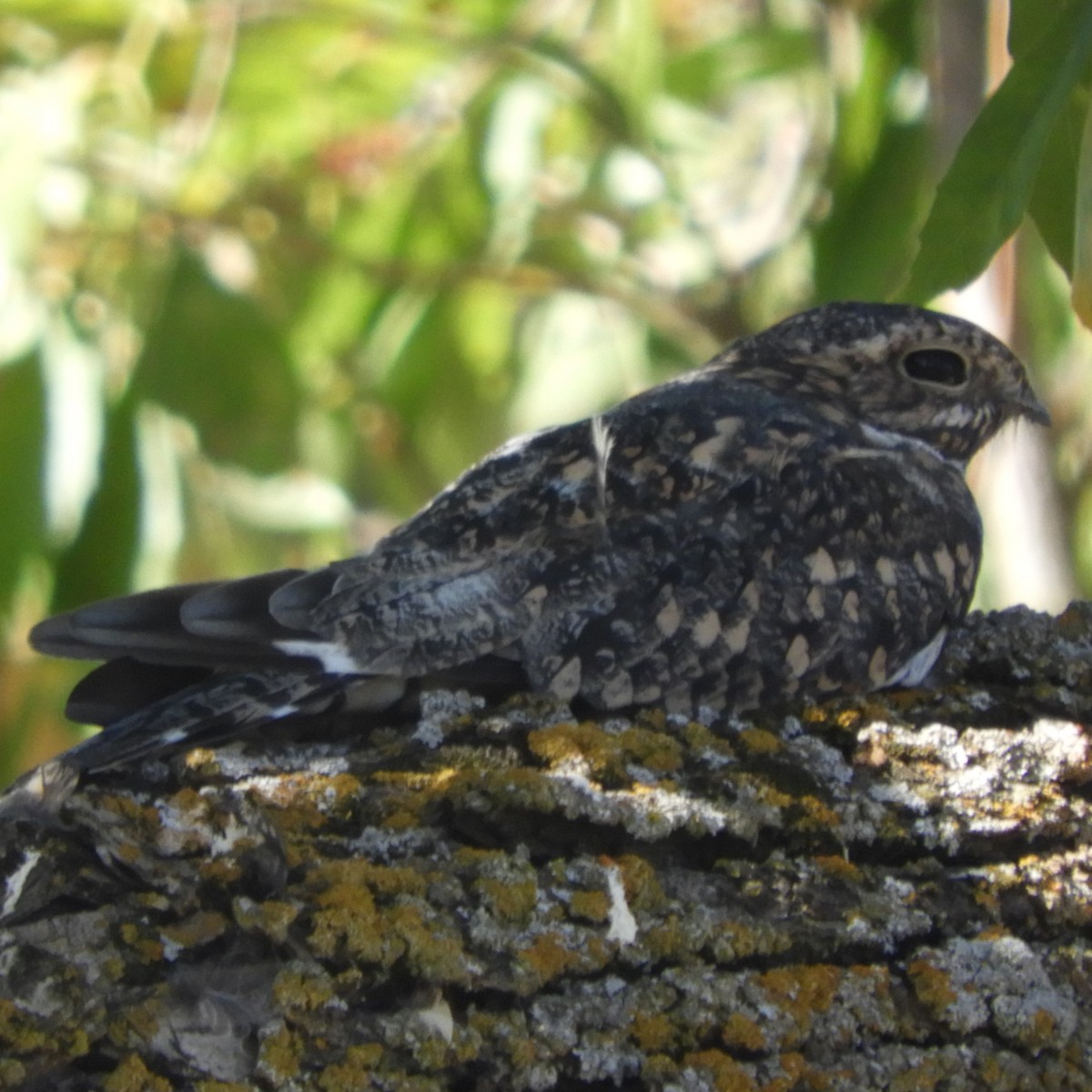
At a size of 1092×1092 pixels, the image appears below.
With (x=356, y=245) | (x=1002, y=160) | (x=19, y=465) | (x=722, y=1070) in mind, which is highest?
(x=356, y=245)

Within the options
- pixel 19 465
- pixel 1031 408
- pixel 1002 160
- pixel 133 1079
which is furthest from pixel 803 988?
pixel 19 465

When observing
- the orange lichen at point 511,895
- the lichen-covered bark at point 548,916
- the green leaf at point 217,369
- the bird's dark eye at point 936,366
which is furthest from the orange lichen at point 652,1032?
the green leaf at point 217,369

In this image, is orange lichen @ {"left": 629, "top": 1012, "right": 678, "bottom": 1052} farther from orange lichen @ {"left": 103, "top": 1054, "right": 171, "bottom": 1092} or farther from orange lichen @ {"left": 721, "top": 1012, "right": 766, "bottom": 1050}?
orange lichen @ {"left": 103, "top": 1054, "right": 171, "bottom": 1092}

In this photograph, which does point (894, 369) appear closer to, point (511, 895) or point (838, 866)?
point (838, 866)

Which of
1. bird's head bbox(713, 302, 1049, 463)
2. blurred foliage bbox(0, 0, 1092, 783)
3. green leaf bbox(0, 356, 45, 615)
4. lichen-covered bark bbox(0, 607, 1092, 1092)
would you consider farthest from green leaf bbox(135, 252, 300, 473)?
lichen-covered bark bbox(0, 607, 1092, 1092)

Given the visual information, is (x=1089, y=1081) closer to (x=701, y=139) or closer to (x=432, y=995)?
(x=432, y=995)

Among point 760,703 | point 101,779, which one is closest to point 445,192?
point 760,703
